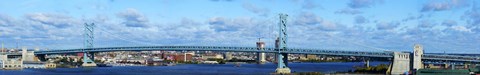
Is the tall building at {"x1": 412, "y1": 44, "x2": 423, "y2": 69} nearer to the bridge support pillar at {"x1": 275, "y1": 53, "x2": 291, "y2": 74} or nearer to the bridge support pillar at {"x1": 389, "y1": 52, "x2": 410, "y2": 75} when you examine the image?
the bridge support pillar at {"x1": 389, "y1": 52, "x2": 410, "y2": 75}

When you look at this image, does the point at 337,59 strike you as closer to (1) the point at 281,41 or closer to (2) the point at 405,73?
(1) the point at 281,41

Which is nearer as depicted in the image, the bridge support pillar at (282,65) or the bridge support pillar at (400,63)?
the bridge support pillar at (400,63)

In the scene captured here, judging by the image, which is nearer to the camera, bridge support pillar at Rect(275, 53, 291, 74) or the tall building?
the tall building

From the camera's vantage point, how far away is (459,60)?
88.3 ft

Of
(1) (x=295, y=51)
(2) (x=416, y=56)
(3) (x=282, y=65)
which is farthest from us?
(1) (x=295, y=51)

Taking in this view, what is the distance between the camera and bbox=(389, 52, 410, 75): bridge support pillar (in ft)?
85.9

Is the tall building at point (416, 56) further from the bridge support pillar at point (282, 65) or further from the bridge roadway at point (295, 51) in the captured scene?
the bridge support pillar at point (282, 65)

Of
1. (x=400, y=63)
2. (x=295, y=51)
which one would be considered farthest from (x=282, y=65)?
(x=400, y=63)

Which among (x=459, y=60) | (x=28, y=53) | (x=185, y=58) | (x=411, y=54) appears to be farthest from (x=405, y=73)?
(x=185, y=58)

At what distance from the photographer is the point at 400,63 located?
26.3 metres

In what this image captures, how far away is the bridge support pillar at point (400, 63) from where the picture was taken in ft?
85.9

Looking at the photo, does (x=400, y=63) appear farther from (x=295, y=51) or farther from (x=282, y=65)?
(x=295, y=51)

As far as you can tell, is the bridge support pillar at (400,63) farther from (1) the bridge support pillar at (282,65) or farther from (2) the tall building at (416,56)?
(1) the bridge support pillar at (282,65)

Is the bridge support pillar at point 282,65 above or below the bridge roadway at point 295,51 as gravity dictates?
below
